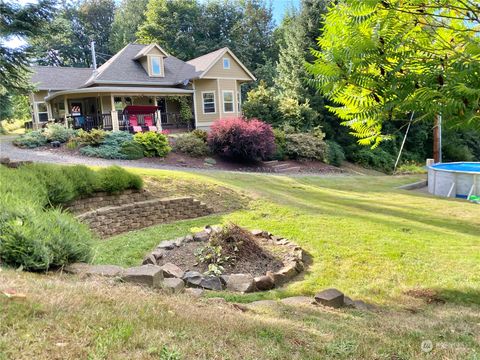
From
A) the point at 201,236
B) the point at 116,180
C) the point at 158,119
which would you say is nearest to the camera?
the point at 201,236

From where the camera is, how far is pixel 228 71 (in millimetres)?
28750

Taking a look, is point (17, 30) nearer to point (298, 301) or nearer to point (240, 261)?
point (240, 261)

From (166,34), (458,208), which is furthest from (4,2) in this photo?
(166,34)

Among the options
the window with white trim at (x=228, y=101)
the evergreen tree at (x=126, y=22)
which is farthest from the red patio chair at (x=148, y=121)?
the evergreen tree at (x=126, y=22)

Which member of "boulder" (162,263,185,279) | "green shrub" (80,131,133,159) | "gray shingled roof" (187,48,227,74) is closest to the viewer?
"boulder" (162,263,185,279)

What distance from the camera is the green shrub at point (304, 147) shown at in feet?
72.6

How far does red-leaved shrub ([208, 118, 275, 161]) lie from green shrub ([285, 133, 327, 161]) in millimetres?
2006

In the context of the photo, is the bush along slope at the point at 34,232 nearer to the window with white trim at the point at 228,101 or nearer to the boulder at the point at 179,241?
the boulder at the point at 179,241

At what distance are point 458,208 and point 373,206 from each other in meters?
2.89

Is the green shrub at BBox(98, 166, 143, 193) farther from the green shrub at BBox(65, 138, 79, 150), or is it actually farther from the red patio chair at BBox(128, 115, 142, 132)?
the red patio chair at BBox(128, 115, 142, 132)

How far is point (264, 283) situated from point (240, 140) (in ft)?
46.2

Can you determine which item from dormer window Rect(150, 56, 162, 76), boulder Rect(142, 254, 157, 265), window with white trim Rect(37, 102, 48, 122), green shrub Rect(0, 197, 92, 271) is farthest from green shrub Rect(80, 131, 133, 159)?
window with white trim Rect(37, 102, 48, 122)

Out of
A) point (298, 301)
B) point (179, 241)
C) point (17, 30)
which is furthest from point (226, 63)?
point (298, 301)

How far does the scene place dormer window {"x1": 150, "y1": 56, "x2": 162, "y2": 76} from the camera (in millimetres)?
27761
